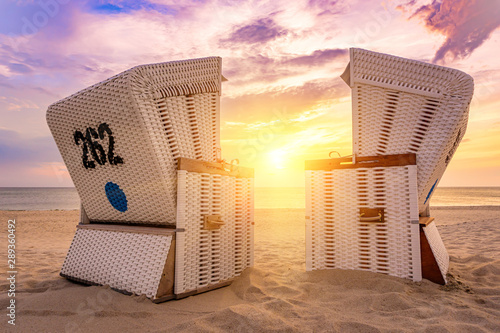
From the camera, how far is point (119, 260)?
10.1ft

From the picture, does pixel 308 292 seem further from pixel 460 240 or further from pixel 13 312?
pixel 460 240

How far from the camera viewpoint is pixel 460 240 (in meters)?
5.94

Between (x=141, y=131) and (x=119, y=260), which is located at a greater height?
(x=141, y=131)

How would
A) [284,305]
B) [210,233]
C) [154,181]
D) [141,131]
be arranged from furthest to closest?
1. [210,233]
2. [154,181]
3. [141,131]
4. [284,305]

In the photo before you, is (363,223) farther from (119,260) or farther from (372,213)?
(119,260)

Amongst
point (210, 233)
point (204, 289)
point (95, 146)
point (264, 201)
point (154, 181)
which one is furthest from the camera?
point (264, 201)

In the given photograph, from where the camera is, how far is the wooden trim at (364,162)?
3.13m

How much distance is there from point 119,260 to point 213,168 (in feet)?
4.45

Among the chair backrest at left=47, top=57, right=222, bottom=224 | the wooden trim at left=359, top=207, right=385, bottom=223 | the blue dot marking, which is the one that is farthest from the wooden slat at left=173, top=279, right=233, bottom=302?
the wooden trim at left=359, top=207, right=385, bottom=223

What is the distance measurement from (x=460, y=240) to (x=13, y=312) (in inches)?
278

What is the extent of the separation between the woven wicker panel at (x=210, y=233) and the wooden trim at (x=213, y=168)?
0.05 metres

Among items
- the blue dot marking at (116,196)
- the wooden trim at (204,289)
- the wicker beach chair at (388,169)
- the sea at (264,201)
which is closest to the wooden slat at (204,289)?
the wooden trim at (204,289)

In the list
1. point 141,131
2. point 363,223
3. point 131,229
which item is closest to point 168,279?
point 131,229

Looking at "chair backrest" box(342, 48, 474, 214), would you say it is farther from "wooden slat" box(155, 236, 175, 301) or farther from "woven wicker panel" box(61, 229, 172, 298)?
"woven wicker panel" box(61, 229, 172, 298)
